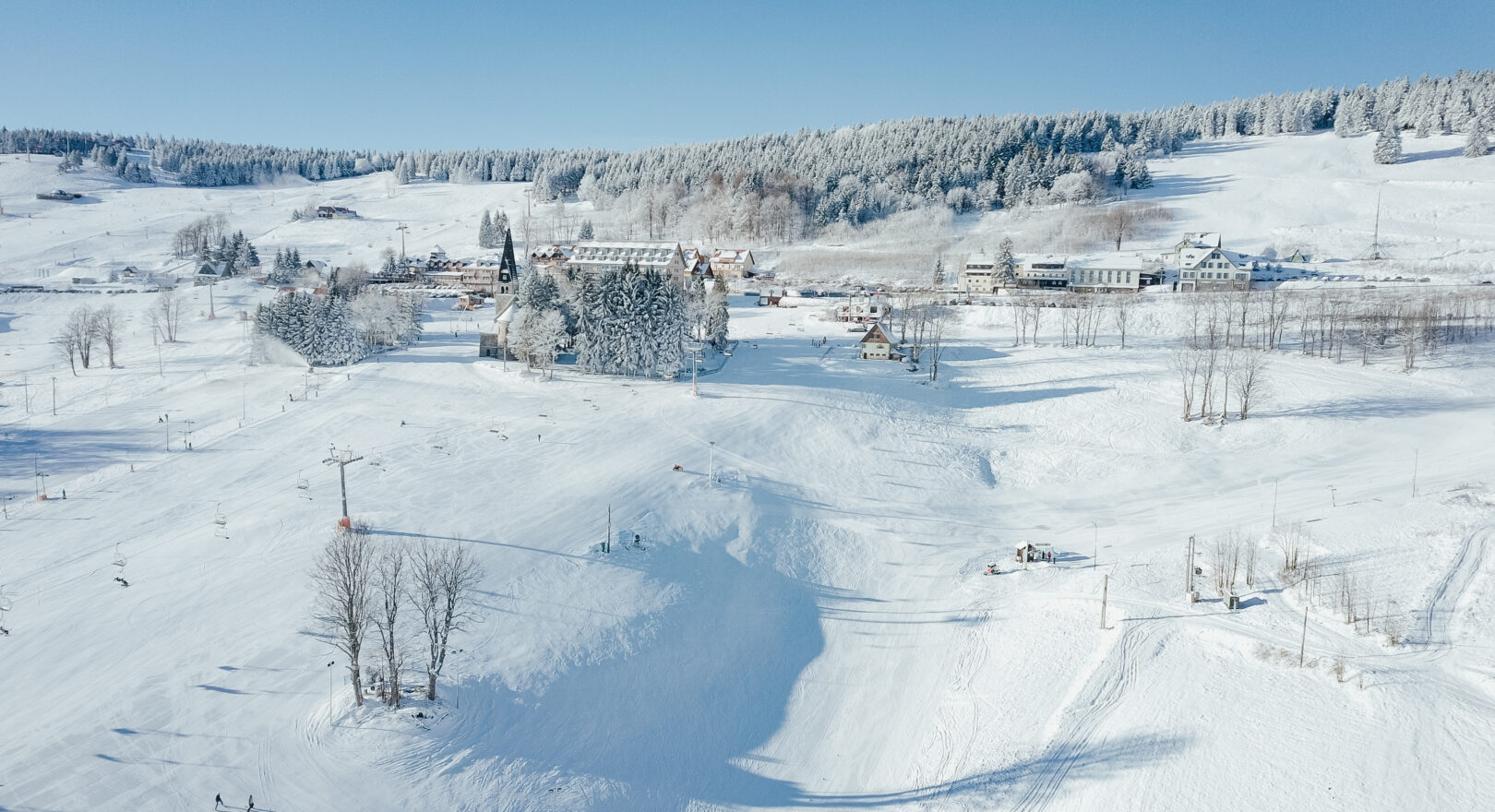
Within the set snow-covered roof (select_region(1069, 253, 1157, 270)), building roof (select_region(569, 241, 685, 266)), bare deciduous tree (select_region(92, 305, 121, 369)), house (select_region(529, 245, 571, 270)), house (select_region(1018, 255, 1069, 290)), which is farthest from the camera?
house (select_region(529, 245, 571, 270))

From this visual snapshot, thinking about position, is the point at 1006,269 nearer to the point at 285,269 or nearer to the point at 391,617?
the point at 391,617

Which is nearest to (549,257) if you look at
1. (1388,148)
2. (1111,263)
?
(1111,263)

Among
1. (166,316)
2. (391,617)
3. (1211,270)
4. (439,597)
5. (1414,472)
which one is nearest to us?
(391,617)

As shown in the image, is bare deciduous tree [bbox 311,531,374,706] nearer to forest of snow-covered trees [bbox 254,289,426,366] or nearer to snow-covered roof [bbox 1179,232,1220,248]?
forest of snow-covered trees [bbox 254,289,426,366]

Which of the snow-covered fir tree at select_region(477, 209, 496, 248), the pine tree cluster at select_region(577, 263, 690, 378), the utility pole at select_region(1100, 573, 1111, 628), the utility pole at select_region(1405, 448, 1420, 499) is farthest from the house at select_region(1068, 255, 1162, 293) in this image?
the snow-covered fir tree at select_region(477, 209, 496, 248)

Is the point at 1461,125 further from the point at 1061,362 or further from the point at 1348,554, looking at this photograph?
the point at 1348,554

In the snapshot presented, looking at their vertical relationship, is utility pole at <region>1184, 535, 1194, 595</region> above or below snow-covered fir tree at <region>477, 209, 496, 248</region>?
below
